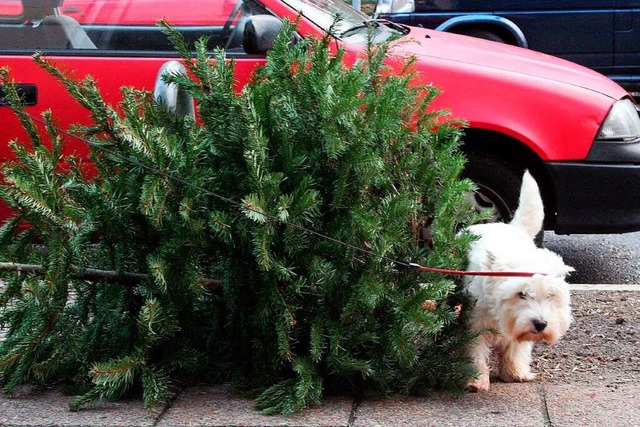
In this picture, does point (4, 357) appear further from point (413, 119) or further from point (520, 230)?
point (520, 230)

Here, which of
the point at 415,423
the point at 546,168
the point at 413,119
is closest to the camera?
the point at 415,423

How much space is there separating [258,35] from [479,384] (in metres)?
2.36

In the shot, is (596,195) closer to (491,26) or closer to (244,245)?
(244,245)

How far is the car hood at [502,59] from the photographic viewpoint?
6184 mm

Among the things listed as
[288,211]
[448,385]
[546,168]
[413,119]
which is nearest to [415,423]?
[448,385]

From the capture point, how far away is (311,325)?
14.1 feet

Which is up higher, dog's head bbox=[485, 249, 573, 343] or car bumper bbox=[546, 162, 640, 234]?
car bumper bbox=[546, 162, 640, 234]

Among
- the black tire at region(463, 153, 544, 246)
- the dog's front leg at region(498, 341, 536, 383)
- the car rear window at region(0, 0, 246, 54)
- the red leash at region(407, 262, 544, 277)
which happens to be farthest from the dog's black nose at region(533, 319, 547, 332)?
the car rear window at region(0, 0, 246, 54)

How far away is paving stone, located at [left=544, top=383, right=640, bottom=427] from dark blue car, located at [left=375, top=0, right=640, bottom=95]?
8.58m

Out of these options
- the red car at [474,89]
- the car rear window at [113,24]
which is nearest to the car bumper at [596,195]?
the red car at [474,89]

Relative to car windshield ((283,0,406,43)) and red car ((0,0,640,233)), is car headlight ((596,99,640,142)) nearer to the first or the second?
red car ((0,0,640,233))

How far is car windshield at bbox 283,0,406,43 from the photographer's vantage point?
631 cm

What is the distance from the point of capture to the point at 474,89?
6.05 meters

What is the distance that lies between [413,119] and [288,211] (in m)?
0.91
